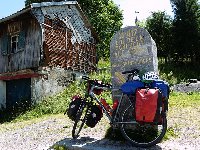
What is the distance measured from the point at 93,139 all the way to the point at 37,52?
10903 millimetres

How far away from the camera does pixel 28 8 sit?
53.3 feet

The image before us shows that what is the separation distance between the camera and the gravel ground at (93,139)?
5.97 meters

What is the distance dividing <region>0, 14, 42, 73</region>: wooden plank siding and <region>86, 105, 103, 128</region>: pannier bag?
10655 millimetres

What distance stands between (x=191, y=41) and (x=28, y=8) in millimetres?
12695

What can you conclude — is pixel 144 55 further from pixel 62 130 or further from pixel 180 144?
pixel 62 130

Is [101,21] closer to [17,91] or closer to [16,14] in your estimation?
[16,14]

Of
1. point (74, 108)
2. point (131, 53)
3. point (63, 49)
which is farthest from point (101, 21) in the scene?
point (74, 108)

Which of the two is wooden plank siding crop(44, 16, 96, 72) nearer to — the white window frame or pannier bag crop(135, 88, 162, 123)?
the white window frame

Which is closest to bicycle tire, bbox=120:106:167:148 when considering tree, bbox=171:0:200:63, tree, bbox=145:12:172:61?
tree, bbox=171:0:200:63

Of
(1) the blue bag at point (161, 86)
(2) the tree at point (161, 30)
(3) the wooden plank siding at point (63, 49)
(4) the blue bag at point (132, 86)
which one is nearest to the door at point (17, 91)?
(3) the wooden plank siding at point (63, 49)

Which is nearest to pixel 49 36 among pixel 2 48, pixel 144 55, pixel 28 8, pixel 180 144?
pixel 28 8

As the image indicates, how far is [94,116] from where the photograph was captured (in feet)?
21.2

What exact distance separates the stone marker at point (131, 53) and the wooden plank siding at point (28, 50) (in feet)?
33.6

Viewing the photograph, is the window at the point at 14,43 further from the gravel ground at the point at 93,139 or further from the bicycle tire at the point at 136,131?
the bicycle tire at the point at 136,131
